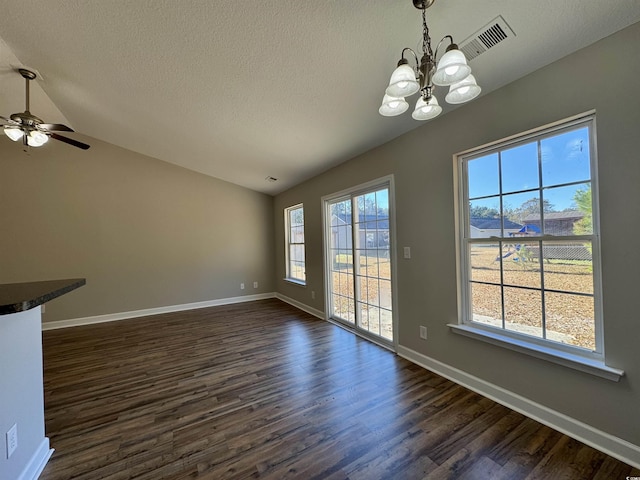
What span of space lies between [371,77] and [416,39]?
436 millimetres

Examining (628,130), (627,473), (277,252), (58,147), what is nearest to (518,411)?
(627,473)

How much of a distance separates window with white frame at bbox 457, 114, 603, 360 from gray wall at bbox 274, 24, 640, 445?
9 centimetres

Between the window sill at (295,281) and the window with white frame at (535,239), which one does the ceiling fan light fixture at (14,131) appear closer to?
the window sill at (295,281)

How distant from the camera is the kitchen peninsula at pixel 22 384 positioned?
1.25m

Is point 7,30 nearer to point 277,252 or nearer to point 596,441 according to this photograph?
point 277,252

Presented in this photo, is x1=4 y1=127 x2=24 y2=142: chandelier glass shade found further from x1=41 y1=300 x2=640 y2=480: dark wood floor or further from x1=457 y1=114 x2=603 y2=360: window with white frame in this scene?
x1=457 y1=114 x2=603 y2=360: window with white frame

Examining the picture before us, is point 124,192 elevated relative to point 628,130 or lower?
elevated

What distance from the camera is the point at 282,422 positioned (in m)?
1.91

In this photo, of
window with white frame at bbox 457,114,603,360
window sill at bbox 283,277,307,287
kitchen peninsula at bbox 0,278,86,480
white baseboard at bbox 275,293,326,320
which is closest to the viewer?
kitchen peninsula at bbox 0,278,86,480

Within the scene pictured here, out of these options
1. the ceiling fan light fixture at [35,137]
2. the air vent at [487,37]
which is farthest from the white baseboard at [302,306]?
the ceiling fan light fixture at [35,137]

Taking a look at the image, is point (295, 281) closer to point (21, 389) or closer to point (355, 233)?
point (355, 233)

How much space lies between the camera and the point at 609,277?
156cm

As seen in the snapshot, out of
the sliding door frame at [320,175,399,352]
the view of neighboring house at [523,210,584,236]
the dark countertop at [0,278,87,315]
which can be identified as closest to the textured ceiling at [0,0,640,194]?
the sliding door frame at [320,175,399,352]

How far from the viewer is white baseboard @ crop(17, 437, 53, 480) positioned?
140 cm
